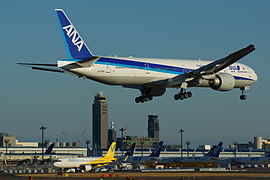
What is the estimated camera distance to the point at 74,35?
57.0m

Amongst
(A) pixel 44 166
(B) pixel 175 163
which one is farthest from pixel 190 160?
(A) pixel 44 166

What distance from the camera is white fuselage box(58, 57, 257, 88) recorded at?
55.9m

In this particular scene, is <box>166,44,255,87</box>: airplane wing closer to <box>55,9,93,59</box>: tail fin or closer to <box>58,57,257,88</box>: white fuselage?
<box>58,57,257,88</box>: white fuselage

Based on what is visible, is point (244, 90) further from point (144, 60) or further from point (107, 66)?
point (107, 66)

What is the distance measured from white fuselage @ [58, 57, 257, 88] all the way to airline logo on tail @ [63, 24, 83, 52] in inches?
108

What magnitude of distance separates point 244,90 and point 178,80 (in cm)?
1210

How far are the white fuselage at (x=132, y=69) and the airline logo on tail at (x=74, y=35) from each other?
2733mm

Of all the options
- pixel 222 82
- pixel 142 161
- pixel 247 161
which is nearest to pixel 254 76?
pixel 222 82

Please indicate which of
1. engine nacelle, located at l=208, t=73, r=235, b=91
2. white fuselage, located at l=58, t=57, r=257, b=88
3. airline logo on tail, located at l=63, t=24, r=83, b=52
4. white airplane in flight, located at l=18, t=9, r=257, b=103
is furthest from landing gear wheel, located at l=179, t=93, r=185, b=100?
airline logo on tail, located at l=63, t=24, r=83, b=52

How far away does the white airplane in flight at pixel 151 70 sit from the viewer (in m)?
55.9

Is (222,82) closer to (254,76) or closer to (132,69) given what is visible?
(254,76)

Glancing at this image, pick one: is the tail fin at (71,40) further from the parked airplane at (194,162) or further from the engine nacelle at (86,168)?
the parked airplane at (194,162)

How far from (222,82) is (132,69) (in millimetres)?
11906

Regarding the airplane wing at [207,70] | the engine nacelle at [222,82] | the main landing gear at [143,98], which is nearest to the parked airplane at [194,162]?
the main landing gear at [143,98]
